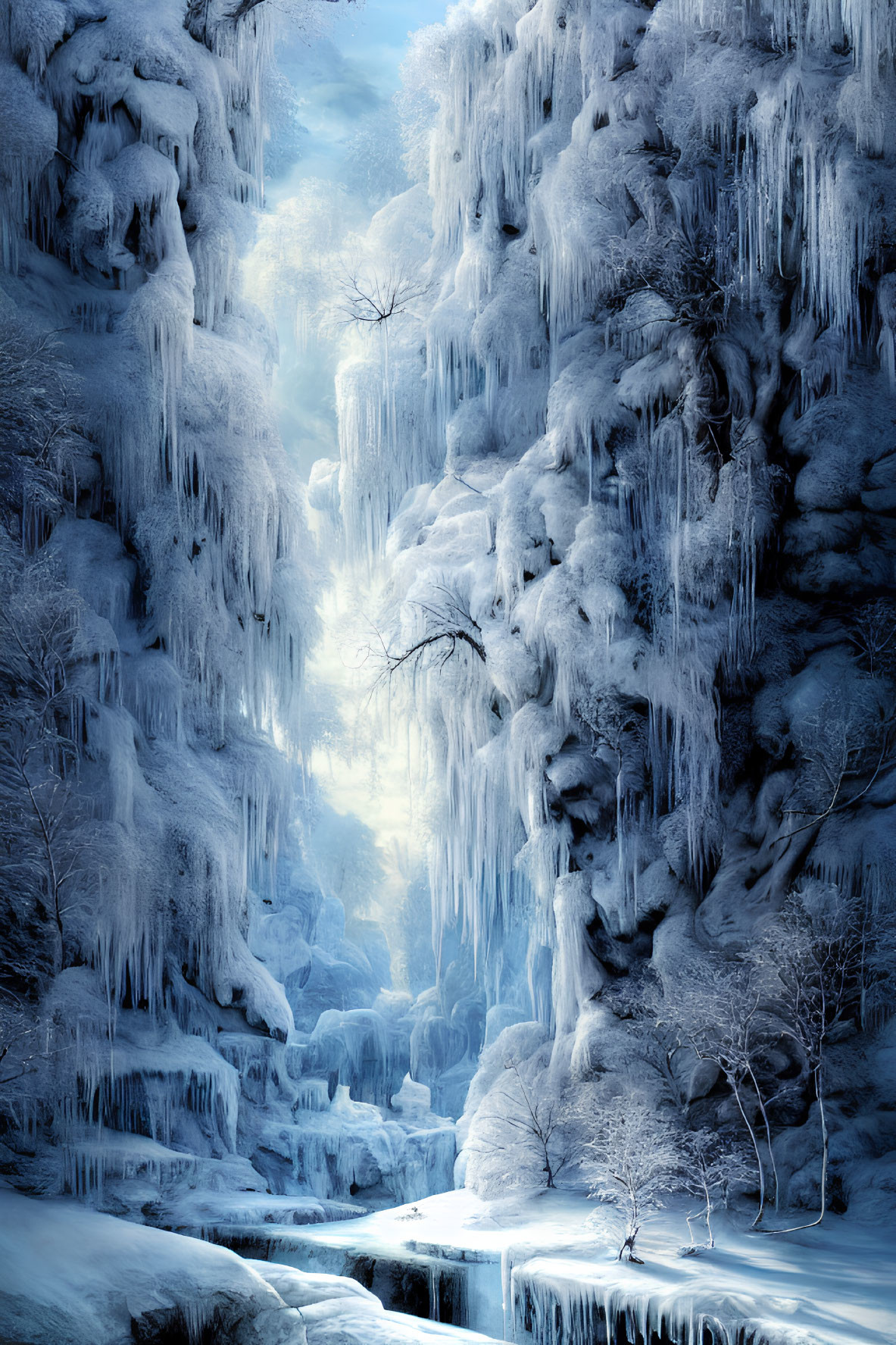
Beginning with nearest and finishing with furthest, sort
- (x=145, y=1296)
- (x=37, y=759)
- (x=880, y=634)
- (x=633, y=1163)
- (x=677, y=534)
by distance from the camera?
1. (x=145, y=1296)
2. (x=633, y=1163)
3. (x=37, y=759)
4. (x=880, y=634)
5. (x=677, y=534)

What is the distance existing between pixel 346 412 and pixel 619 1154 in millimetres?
14018

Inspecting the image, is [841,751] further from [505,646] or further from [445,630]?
[445,630]

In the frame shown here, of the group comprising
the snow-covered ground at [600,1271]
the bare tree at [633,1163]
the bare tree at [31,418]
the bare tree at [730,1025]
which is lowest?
the snow-covered ground at [600,1271]

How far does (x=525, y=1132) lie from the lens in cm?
1436

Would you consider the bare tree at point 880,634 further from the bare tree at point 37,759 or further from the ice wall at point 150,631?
the bare tree at point 37,759

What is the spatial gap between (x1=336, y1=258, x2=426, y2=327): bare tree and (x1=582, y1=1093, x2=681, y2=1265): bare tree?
14.1 metres

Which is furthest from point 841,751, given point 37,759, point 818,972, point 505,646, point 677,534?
point 37,759

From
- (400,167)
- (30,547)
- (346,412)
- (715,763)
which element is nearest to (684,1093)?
(715,763)

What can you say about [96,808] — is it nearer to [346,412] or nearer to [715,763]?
[715,763]

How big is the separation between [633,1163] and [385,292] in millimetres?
16582

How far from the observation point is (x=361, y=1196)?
18984 millimetres

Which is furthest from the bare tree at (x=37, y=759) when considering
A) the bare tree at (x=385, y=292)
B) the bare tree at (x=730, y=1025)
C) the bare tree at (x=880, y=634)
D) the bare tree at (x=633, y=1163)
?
the bare tree at (x=880, y=634)

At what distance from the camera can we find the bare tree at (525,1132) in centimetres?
1398

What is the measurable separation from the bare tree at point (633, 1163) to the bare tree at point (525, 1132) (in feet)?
5.75
